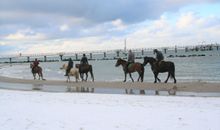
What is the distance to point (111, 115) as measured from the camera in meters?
11.6

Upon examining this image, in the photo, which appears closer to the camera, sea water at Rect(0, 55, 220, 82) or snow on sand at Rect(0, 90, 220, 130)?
snow on sand at Rect(0, 90, 220, 130)

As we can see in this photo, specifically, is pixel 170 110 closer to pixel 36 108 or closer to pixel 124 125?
pixel 124 125

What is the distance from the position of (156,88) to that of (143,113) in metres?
10.1

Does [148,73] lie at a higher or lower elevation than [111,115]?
lower

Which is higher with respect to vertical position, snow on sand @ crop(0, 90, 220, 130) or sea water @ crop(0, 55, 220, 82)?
snow on sand @ crop(0, 90, 220, 130)

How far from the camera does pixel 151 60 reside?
1016 inches

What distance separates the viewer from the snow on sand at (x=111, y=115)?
32.9 feet

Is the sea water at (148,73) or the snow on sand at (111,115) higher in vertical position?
the snow on sand at (111,115)

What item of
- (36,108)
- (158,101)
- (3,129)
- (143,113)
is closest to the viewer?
(3,129)

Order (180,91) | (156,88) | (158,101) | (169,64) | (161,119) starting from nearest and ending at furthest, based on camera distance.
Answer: (161,119) → (158,101) → (180,91) → (156,88) → (169,64)

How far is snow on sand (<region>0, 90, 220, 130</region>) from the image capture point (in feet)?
32.9

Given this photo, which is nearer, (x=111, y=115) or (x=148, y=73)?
(x=111, y=115)

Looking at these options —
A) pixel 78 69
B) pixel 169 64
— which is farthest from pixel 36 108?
pixel 78 69

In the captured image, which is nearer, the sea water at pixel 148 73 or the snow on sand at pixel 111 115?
the snow on sand at pixel 111 115
